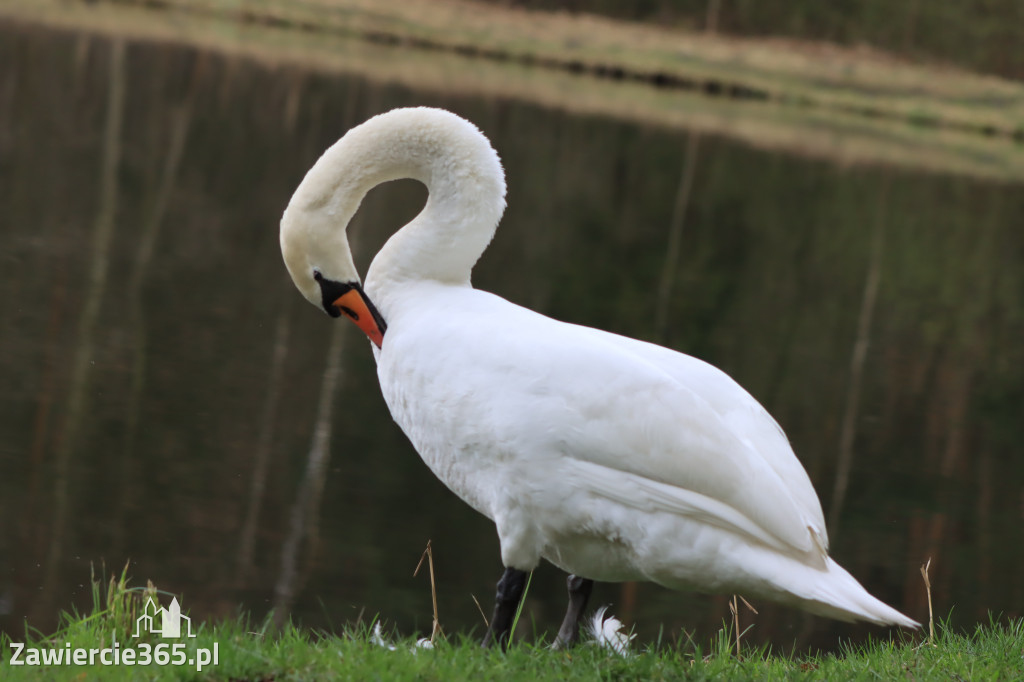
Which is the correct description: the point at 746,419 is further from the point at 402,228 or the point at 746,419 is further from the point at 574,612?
the point at 402,228

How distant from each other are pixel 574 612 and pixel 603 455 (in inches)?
35.8

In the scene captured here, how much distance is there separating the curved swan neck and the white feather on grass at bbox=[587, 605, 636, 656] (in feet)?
4.28

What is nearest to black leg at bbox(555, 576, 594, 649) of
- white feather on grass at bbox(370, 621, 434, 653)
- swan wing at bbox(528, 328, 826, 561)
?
white feather on grass at bbox(370, 621, 434, 653)

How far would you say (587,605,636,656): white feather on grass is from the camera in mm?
4222

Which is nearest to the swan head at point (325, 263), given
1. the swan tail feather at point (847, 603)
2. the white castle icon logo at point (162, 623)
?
the white castle icon logo at point (162, 623)

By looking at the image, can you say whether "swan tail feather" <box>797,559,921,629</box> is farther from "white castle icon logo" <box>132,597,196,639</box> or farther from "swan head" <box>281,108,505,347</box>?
"white castle icon logo" <box>132,597,196,639</box>

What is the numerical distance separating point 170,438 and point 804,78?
3849 centimetres

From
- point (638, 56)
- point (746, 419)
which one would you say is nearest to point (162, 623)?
point (746, 419)

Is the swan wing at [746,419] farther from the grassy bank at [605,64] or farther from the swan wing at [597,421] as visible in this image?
the grassy bank at [605,64]

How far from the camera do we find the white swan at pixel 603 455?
3.64 meters

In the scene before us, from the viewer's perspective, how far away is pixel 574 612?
4426 millimetres

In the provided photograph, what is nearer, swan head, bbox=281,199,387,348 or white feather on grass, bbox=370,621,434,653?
white feather on grass, bbox=370,621,434,653

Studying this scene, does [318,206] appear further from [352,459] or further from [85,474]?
[352,459]

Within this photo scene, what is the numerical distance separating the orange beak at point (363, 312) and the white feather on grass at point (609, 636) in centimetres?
124
